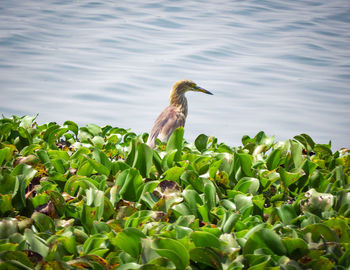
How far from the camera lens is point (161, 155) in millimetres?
3658

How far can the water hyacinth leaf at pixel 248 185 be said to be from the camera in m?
3.00

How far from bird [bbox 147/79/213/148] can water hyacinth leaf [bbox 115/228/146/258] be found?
3738 millimetres

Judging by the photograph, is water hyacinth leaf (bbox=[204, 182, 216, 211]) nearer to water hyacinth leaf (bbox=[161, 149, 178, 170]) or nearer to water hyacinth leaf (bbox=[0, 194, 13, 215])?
water hyacinth leaf (bbox=[161, 149, 178, 170])

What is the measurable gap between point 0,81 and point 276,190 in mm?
8450

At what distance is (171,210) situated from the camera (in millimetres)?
2637

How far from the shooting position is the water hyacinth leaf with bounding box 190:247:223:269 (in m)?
2.11

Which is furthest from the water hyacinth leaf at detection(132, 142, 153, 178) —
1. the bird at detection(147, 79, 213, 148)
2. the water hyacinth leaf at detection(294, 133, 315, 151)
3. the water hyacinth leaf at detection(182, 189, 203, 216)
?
the bird at detection(147, 79, 213, 148)

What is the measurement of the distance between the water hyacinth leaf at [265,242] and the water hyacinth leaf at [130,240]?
0.48 m

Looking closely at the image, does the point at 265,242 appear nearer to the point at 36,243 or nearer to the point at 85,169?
the point at 36,243

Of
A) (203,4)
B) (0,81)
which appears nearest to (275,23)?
(203,4)

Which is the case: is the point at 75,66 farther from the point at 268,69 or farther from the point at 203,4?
the point at 203,4

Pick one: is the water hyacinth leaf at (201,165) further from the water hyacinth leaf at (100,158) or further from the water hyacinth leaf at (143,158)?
the water hyacinth leaf at (100,158)

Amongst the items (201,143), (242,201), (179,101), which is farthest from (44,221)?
(179,101)

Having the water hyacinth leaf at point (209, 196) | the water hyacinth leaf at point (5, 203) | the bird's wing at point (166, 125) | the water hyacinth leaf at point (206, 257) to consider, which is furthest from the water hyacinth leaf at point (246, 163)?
the bird's wing at point (166, 125)
